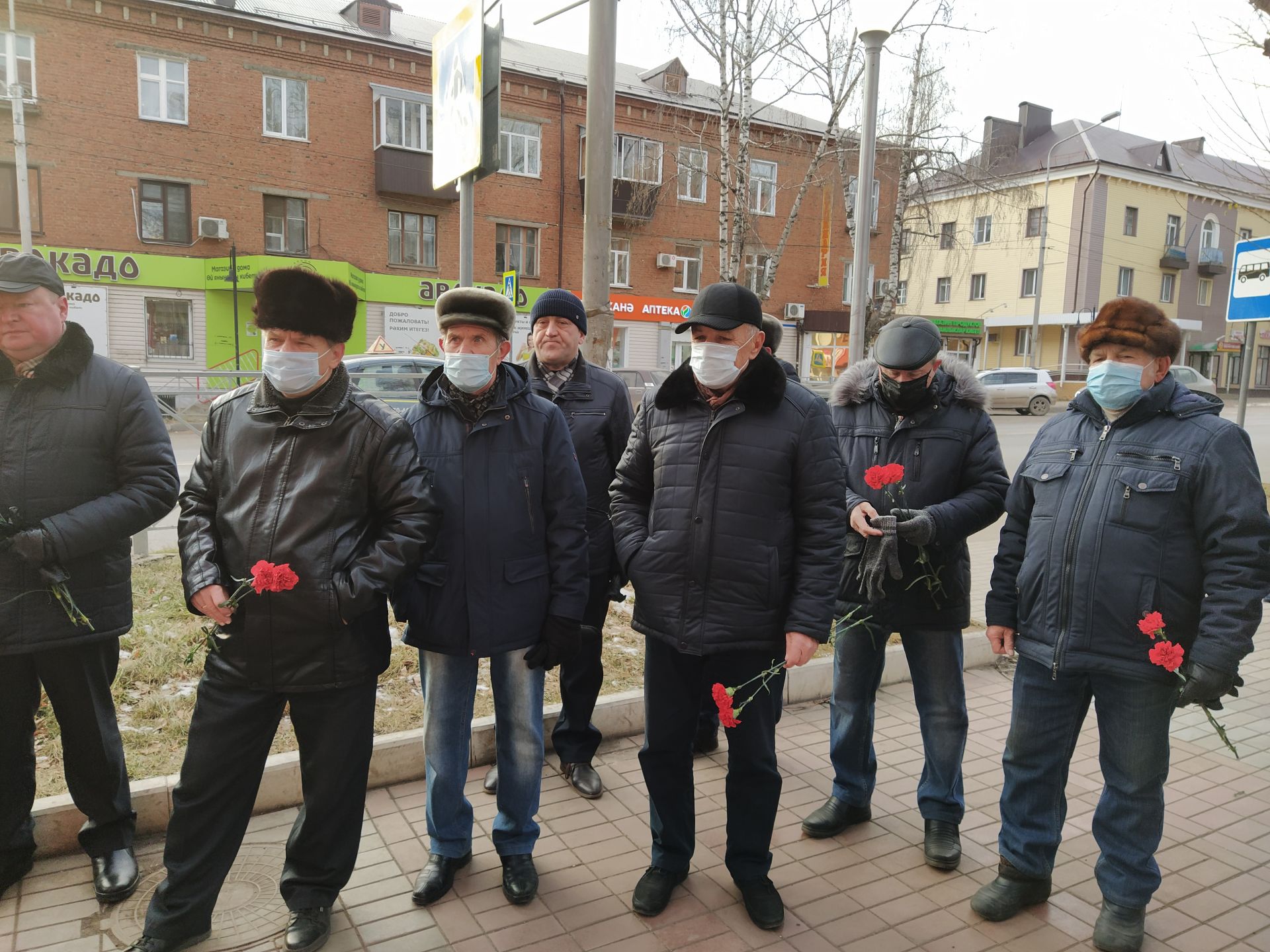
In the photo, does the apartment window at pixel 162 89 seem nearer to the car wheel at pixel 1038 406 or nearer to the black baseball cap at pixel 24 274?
the black baseball cap at pixel 24 274

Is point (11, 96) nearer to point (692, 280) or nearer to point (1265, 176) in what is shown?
point (692, 280)

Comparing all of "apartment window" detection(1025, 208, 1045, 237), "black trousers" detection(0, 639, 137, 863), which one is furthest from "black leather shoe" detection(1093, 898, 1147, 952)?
"apartment window" detection(1025, 208, 1045, 237)

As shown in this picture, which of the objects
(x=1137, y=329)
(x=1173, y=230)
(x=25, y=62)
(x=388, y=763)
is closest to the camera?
(x=1137, y=329)

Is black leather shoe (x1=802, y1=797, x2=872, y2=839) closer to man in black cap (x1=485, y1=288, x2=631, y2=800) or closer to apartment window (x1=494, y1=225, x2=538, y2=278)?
man in black cap (x1=485, y1=288, x2=631, y2=800)

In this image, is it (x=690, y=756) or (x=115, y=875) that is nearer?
(x=115, y=875)

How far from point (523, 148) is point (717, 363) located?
2726 centimetres

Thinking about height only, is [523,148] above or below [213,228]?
above

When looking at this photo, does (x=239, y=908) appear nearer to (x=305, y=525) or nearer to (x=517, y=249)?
(x=305, y=525)

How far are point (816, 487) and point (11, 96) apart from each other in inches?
954

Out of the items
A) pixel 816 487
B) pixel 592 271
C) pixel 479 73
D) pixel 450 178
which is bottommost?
pixel 816 487

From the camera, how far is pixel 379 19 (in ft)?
90.2

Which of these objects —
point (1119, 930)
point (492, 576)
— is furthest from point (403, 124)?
point (1119, 930)

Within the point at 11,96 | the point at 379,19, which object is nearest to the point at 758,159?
the point at 379,19

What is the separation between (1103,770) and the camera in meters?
3.09
